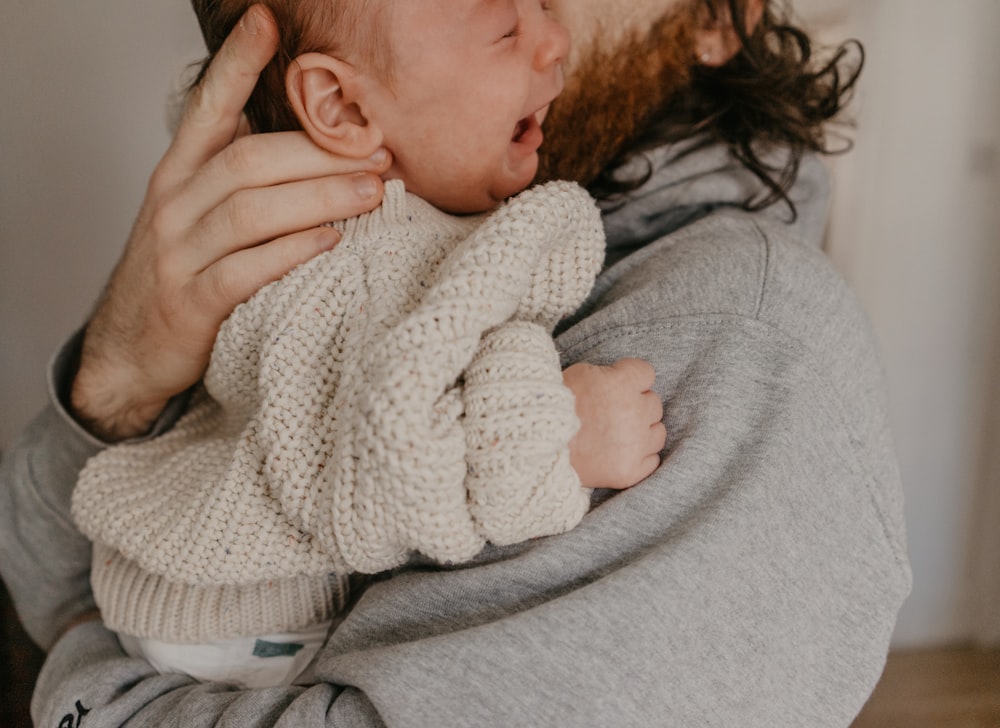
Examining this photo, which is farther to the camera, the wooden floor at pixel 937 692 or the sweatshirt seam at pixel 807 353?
the wooden floor at pixel 937 692

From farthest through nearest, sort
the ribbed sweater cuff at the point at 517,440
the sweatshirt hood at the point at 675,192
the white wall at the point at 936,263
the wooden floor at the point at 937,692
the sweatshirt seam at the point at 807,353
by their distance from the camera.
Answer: the wooden floor at the point at 937,692 → the white wall at the point at 936,263 → the sweatshirt hood at the point at 675,192 → the sweatshirt seam at the point at 807,353 → the ribbed sweater cuff at the point at 517,440

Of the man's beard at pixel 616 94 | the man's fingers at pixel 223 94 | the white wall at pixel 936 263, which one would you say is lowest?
the white wall at pixel 936 263

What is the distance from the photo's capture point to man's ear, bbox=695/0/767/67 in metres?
1.20

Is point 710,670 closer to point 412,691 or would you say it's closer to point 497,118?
point 412,691

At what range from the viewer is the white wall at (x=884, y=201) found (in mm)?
1778

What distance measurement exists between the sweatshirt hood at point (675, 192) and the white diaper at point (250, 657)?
613mm

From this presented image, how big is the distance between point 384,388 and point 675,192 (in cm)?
57

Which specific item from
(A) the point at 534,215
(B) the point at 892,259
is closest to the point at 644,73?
(A) the point at 534,215

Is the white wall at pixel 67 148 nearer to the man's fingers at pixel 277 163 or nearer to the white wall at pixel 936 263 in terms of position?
the man's fingers at pixel 277 163

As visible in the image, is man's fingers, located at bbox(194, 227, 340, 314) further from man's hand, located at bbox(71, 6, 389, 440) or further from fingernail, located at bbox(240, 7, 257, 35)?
fingernail, located at bbox(240, 7, 257, 35)

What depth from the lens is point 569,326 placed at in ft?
3.19

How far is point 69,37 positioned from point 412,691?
1764 mm

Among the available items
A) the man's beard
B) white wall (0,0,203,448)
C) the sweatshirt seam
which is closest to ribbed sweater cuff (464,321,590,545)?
the sweatshirt seam

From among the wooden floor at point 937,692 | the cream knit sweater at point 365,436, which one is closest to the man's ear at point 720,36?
the cream knit sweater at point 365,436
